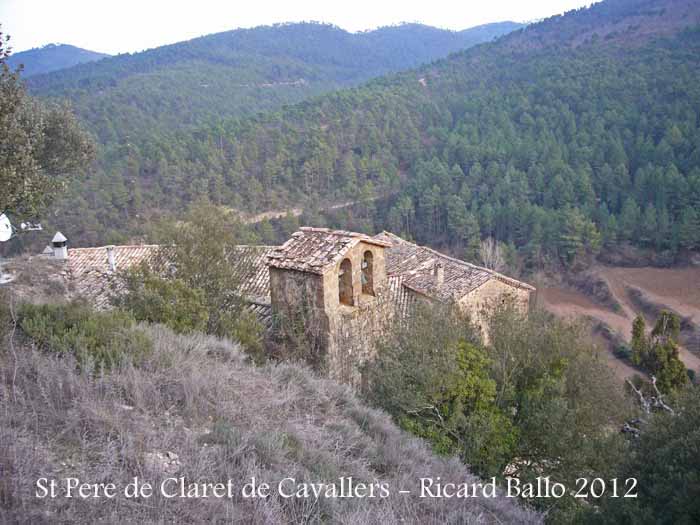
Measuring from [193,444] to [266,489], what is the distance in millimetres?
766

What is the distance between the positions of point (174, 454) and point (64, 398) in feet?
3.81

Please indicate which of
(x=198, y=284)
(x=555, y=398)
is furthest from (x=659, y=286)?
(x=198, y=284)

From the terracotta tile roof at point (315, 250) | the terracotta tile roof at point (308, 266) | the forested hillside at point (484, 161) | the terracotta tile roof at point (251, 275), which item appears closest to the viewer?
the terracotta tile roof at point (315, 250)

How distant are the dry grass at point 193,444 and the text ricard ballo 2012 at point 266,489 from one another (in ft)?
0.17

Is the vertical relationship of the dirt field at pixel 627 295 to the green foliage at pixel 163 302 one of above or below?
below

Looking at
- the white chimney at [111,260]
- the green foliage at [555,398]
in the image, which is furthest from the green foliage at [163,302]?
the white chimney at [111,260]

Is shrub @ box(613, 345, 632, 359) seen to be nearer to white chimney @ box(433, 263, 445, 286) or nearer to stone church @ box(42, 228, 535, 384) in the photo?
white chimney @ box(433, 263, 445, 286)

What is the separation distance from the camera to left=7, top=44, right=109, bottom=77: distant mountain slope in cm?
12724

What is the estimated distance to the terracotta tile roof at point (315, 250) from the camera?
928 centimetres

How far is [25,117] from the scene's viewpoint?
10.8 metres

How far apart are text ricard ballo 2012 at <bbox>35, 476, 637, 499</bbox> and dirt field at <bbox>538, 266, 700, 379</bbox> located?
2059 centimetres

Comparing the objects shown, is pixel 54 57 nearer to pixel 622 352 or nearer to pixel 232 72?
pixel 232 72

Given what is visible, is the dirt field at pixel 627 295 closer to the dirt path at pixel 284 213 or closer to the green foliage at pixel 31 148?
the dirt path at pixel 284 213

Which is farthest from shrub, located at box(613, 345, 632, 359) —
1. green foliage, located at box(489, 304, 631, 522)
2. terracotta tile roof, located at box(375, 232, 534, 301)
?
green foliage, located at box(489, 304, 631, 522)
